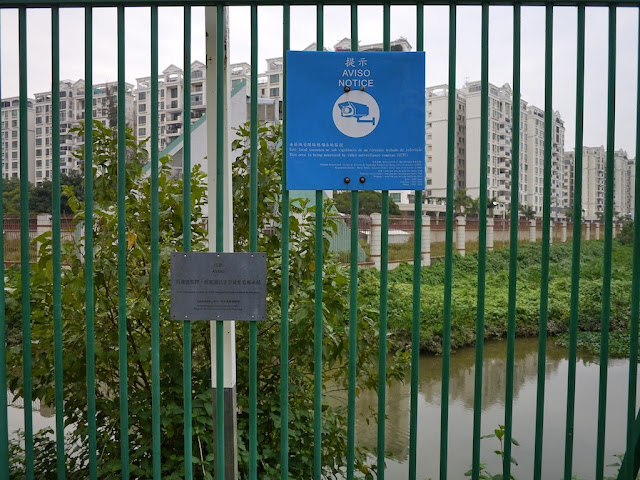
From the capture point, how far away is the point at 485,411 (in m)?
6.91

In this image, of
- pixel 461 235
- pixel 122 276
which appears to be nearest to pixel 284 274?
pixel 122 276

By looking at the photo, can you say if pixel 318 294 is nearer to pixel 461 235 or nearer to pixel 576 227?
pixel 576 227

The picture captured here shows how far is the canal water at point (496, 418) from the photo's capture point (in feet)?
17.9

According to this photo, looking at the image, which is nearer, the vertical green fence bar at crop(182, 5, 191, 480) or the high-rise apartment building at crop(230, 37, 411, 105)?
the vertical green fence bar at crop(182, 5, 191, 480)

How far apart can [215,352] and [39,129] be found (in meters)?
2.17

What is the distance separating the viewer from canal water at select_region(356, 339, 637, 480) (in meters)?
5.44

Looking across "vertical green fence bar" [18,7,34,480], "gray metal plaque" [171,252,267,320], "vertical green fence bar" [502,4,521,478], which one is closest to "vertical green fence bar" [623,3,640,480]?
"vertical green fence bar" [502,4,521,478]

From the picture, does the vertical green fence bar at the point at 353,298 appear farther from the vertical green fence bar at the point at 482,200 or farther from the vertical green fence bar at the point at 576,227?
the vertical green fence bar at the point at 576,227

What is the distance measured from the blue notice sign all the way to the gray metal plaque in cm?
36

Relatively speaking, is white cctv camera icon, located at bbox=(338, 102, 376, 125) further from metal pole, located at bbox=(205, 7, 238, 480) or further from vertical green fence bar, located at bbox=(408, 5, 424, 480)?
metal pole, located at bbox=(205, 7, 238, 480)

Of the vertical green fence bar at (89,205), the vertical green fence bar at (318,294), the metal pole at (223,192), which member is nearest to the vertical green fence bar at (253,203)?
the metal pole at (223,192)

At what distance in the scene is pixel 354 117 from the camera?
1991 mm

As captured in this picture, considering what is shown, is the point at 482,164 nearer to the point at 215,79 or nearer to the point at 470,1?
the point at 470,1

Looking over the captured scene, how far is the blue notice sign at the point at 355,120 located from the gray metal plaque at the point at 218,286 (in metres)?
0.36
